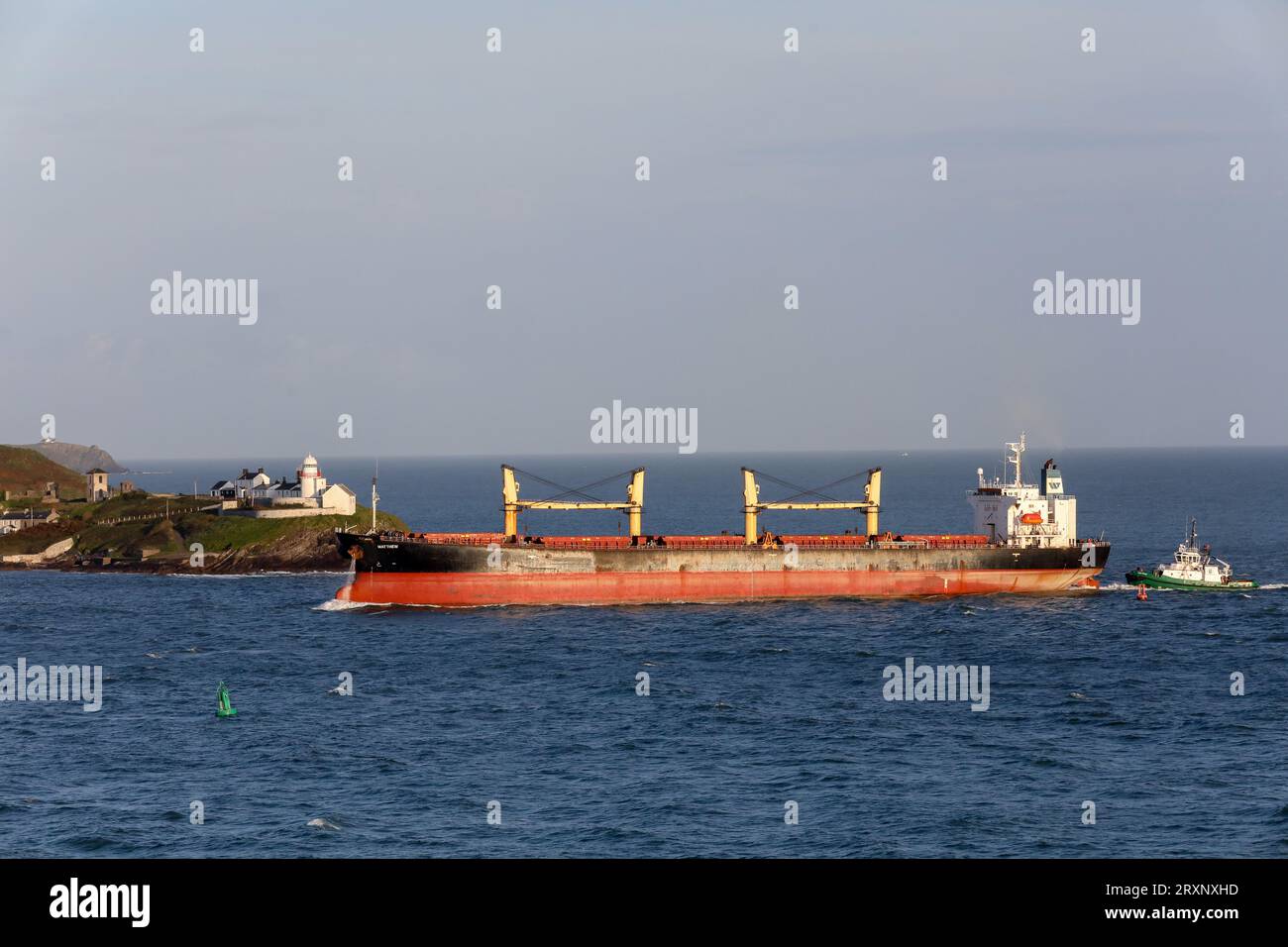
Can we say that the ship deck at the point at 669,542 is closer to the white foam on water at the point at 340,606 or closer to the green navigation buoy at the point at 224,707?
the white foam on water at the point at 340,606

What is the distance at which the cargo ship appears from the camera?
271ft

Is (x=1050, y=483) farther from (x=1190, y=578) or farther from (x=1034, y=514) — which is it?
(x=1190, y=578)

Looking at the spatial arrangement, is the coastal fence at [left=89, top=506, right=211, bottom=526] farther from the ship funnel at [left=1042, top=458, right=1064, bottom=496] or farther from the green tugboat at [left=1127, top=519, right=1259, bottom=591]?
the green tugboat at [left=1127, top=519, right=1259, bottom=591]

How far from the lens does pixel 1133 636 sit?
236ft

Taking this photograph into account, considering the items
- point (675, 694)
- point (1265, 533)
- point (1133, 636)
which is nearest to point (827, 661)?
point (675, 694)

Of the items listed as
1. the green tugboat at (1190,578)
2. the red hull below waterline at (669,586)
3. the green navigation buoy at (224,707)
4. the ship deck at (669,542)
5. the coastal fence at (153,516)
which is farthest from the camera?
the coastal fence at (153,516)

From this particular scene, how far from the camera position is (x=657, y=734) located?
48.7 meters
